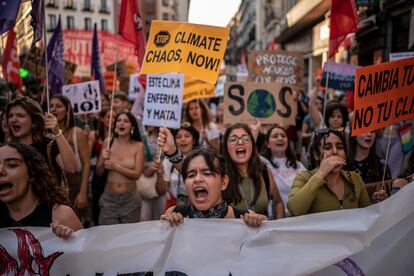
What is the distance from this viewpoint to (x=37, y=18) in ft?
13.4

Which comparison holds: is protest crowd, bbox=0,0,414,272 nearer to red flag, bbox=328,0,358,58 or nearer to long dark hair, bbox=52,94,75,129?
long dark hair, bbox=52,94,75,129

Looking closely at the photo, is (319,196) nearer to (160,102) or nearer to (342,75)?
(160,102)

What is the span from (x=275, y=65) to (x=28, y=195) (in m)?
5.69

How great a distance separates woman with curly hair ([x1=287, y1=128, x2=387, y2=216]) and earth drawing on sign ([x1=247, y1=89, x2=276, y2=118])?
6.68ft

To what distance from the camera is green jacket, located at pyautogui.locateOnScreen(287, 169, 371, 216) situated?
3000mm

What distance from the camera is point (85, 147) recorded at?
15.1 feet

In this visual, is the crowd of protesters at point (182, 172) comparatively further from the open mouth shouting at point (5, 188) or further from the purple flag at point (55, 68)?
the purple flag at point (55, 68)

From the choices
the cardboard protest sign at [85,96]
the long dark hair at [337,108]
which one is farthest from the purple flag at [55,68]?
the long dark hair at [337,108]

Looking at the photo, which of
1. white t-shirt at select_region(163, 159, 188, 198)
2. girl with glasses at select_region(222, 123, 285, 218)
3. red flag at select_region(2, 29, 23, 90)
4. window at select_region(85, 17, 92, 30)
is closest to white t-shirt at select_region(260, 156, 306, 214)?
girl with glasses at select_region(222, 123, 285, 218)

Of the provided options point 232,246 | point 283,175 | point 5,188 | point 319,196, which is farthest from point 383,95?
point 5,188

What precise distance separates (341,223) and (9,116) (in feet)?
9.06

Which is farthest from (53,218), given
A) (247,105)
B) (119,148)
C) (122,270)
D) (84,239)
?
(247,105)

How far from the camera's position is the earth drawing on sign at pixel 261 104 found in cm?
549

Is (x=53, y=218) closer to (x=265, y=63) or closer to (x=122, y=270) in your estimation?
(x=122, y=270)
